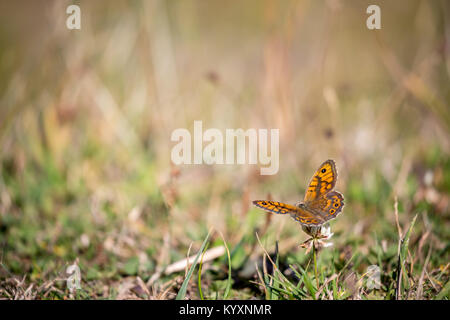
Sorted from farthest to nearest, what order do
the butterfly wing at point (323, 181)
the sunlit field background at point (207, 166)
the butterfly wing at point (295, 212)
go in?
the sunlit field background at point (207, 166), the butterfly wing at point (323, 181), the butterfly wing at point (295, 212)

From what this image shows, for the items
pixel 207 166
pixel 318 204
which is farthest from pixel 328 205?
pixel 207 166

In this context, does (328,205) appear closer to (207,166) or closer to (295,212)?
(295,212)

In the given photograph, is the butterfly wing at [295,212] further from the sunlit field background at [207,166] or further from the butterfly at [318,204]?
the sunlit field background at [207,166]

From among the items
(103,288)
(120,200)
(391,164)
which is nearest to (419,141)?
(391,164)

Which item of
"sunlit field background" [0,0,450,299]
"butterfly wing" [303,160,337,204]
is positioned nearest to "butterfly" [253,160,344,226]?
"butterfly wing" [303,160,337,204]

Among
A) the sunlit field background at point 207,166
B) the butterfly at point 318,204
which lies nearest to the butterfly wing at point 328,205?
the butterfly at point 318,204
